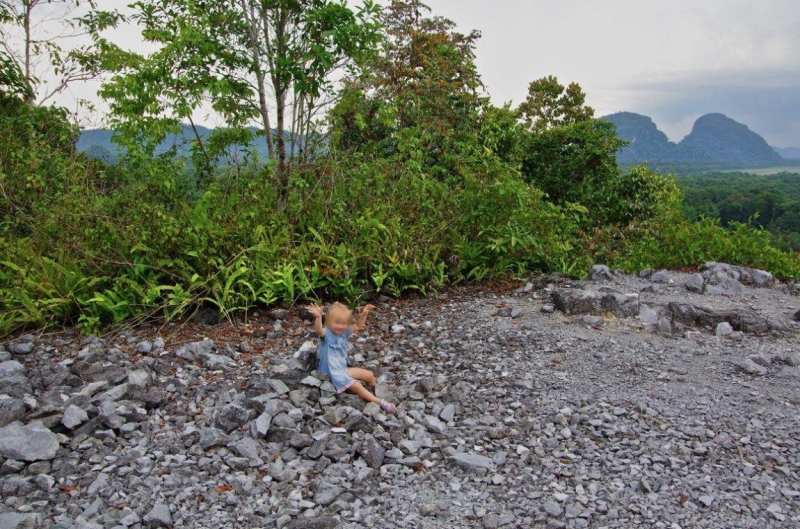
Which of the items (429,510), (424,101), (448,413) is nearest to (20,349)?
(448,413)

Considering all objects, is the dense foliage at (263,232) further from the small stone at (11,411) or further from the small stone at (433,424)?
the small stone at (433,424)

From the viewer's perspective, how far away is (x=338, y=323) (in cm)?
354

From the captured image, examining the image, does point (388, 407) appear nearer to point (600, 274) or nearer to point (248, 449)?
point (248, 449)

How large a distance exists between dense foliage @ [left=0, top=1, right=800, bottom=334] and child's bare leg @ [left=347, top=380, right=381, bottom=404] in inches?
62.2

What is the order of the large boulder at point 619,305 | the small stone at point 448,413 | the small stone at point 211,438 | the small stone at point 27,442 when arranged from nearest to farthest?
the small stone at point 27,442
the small stone at point 211,438
the small stone at point 448,413
the large boulder at point 619,305

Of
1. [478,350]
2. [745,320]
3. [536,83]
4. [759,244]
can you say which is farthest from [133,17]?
[536,83]

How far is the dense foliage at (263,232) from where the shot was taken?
4621 millimetres

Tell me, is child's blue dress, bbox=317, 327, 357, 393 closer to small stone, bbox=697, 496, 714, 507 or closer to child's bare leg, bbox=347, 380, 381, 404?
child's bare leg, bbox=347, 380, 381, 404

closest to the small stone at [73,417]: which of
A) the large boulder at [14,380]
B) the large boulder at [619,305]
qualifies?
the large boulder at [14,380]

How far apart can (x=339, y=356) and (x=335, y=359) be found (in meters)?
0.07

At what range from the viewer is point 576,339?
4273mm

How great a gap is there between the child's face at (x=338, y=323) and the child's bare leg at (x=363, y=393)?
365mm

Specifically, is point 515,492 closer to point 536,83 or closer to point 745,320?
point 745,320

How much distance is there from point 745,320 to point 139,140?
233 inches
